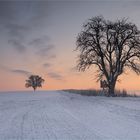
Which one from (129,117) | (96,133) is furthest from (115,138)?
(129,117)

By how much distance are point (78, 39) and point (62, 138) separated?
1426 inches

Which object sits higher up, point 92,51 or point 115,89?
point 92,51

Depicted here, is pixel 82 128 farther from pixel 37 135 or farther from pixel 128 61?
pixel 128 61

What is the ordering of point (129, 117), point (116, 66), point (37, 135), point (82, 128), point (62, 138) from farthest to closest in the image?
1. point (116, 66)
2. point (129, 117)
3. point (82, 128)
4. point (37, 135)
5. point (62, 138)

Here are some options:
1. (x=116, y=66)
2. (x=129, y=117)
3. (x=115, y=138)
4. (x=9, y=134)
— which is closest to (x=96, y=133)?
(x=115, y=138)

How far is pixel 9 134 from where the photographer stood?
10.6 metres

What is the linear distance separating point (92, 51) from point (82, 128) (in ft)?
113

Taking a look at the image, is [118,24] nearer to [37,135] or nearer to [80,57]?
[80,57]

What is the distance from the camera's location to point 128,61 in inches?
1754

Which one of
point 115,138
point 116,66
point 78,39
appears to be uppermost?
point 78,39

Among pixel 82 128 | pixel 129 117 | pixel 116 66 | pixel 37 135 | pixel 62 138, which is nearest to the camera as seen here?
pixel 62 138

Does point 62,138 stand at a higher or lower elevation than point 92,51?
lower

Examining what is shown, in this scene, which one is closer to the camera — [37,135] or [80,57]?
[37,135]

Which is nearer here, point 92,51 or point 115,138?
point 115,138
